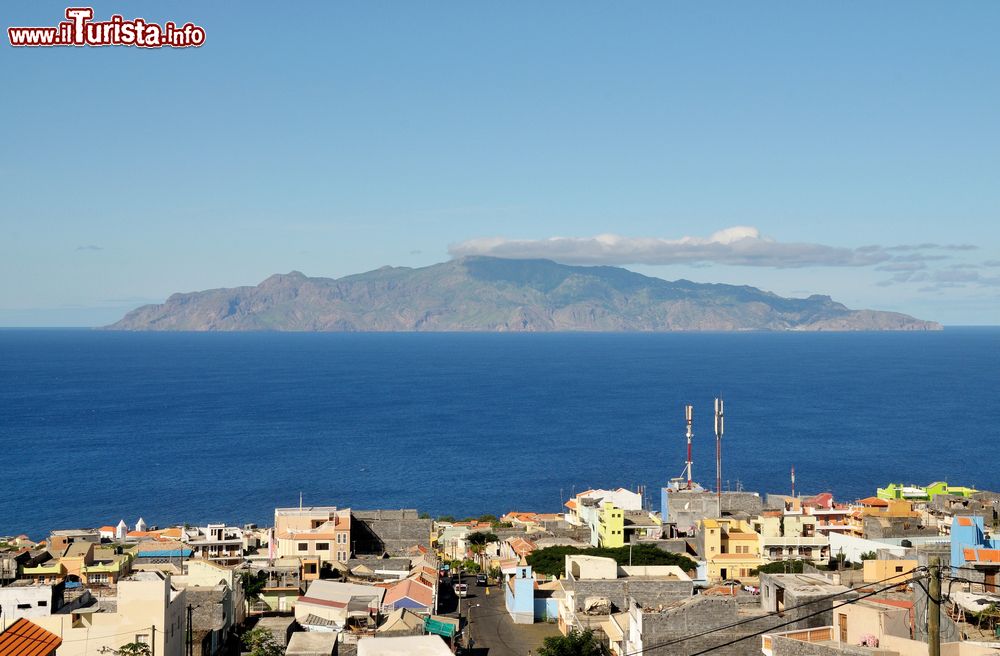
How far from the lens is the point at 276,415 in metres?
147

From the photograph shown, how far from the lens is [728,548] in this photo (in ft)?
170

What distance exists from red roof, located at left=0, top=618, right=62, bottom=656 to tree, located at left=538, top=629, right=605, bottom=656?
19.6 metres

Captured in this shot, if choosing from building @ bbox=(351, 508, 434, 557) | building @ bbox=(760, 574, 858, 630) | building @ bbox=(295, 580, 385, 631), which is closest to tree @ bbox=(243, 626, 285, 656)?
building @ bbox=(295, 580, 385, 631)

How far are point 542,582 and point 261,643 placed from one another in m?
15.2

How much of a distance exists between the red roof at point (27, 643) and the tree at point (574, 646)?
64.2 ft

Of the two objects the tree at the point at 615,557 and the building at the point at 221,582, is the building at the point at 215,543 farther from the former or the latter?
the tree at the point at 615,557

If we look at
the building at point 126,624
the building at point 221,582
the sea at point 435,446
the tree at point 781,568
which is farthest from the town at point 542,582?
the sea at point 435,446

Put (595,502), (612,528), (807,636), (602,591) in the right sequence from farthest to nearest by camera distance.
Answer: (595,502)
(612,528)
(602,591)
(807,636)

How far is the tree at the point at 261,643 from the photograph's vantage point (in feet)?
102

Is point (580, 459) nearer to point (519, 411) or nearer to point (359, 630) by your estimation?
point (519, 411)

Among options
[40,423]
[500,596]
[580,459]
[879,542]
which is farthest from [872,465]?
[40,423]

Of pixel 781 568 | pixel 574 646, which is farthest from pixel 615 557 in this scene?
pixel 574 646

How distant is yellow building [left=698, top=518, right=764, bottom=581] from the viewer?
4878 centimetres

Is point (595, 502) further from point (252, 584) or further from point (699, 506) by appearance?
point (252, 584)
